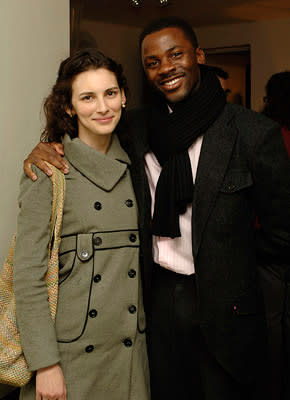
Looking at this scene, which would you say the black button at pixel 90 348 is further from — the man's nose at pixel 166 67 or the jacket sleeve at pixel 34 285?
the man's nose at pixel 166 67

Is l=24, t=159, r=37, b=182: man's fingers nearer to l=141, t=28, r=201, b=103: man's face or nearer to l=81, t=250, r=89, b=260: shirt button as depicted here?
l=81, t=250, r=89, b=260: shirt button

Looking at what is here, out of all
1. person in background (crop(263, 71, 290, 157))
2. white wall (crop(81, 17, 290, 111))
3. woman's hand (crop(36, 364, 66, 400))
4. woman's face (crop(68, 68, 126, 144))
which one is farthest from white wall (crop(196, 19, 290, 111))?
woman's hand (crop(36, 364, 66, 400))

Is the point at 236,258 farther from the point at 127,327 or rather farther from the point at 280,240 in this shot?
the point at 127,327

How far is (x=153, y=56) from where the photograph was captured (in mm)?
1459

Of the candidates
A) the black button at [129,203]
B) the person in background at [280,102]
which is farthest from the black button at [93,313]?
the person in background at [280,102]

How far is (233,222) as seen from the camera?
1.31 m

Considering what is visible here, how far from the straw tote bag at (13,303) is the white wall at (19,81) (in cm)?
25

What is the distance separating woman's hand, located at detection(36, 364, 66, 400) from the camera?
113 cm

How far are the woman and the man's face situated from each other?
0.15m

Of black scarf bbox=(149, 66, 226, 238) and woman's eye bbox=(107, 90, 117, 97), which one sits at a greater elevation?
woman's eye bbox=(107, 90, 117, 97)

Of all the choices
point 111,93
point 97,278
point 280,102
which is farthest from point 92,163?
point 280,102

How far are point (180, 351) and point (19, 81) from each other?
40.8 inches

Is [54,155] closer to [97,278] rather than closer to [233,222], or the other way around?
A: [97,278]

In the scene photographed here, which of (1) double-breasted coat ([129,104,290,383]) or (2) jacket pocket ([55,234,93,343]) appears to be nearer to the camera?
(2) jacket pocket ([55,234,93,343])
